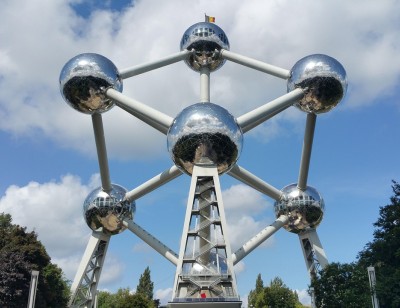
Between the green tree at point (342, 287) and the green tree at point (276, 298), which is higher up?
the green tree at point (276, 298)

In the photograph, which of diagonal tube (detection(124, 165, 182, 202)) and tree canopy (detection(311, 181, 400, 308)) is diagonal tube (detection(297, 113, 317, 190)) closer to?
tree canopy (detection(311, 181, 400, 308))

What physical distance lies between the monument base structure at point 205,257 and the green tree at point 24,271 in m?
10.1

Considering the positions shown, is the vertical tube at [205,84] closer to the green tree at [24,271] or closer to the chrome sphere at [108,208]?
Answer: the chrome sphere at [108,208]

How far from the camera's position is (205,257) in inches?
651

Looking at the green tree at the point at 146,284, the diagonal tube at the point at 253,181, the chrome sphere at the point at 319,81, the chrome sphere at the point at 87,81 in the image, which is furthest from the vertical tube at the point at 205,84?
the green tree at the point at 146,284

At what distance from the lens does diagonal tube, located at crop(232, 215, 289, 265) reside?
822 inches

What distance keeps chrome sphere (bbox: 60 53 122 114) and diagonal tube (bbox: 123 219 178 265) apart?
224 inches

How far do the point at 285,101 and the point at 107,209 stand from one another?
913 cm

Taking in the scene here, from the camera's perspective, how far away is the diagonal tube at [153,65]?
68.4ft

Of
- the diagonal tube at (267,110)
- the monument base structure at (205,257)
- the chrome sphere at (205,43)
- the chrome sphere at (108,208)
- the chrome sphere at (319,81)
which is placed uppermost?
the chrome sphere at (205,43)

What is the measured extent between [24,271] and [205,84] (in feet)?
39.7

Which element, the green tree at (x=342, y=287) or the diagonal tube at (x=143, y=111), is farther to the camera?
the green tree at (x=342, y=287)

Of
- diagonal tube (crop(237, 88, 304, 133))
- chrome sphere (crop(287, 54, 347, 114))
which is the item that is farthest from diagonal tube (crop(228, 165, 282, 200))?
chrome sphere (crop(287, 54, 347, 114))

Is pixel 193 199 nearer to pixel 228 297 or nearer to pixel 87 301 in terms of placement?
pixel 228 297
